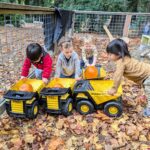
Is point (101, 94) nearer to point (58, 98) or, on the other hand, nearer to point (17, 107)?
point (58, 98)

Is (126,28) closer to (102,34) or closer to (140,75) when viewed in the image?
(102,34)

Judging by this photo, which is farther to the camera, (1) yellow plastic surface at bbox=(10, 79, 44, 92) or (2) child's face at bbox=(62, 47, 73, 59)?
(2) child's face at bbox=(62, 47, 73, 59)

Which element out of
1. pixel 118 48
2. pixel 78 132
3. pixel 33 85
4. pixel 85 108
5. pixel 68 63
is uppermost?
pixel 118 48

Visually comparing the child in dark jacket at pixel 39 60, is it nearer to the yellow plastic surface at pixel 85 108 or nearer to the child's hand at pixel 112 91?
the yellow plastic surface at pixel 85 108

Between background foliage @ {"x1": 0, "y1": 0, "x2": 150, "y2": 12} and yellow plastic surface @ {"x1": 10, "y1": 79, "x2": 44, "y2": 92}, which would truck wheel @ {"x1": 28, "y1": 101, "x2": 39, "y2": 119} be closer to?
yellow plastic surface @ {"x1": 10, "y1": 79, "x2": 44, "y2": 92}

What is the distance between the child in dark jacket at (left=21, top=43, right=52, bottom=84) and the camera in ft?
8.29

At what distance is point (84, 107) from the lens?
245 centimetres

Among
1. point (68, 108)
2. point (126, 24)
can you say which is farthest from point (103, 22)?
point (68, 108)

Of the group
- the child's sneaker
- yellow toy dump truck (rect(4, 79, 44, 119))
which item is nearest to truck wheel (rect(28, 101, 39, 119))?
yellow toy dump truck (rect(4, 79, 44, 119))

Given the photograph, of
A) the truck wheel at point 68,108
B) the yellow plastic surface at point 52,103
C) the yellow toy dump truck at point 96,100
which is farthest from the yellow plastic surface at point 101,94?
the yellow plastic surface at point 52,103

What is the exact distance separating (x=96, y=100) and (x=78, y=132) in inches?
16.1

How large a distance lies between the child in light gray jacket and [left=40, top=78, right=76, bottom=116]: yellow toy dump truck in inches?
22.8

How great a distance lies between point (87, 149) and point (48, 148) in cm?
34

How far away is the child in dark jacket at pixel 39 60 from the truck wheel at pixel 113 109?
2.58 feet
